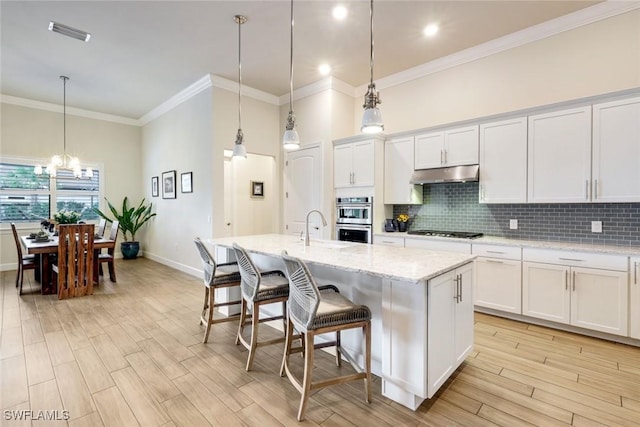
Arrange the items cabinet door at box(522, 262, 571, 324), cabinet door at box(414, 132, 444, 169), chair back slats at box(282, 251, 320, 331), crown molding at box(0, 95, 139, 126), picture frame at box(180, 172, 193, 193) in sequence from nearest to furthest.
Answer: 1. chair back slats at box(282, 251, 320, 331)
2. cabinet door at box(522, 262, 571, 324)
3. cabinet door at box(414, 132, 444, 169)
4. picture frame at box(180, 172, 193, 193)
5. crown molding at box(0, 95, 139, 126)

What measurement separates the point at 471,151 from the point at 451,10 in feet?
5.11

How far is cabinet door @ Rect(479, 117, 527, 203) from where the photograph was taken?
11.4 ft

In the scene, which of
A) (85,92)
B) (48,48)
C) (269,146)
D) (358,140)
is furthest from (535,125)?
(85,92)

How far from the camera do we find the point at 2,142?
583 centimetres

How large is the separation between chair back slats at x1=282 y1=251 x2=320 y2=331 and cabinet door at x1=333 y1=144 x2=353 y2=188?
3.00 meters

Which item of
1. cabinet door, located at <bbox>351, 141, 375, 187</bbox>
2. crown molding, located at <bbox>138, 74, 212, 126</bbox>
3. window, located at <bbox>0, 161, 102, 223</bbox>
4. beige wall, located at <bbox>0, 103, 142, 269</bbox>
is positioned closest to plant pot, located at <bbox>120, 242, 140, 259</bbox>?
window, located at <bbox>0, 161, 102, 223</bbox>

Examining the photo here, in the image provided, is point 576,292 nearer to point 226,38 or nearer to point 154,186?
point 226,38

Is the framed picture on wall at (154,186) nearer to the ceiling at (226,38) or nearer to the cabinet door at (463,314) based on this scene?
the ceiling at (226,38)

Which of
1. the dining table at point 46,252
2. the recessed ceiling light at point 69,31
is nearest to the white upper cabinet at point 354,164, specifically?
the recessed ceiling light at point 69,31

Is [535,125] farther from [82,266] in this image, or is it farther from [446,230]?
[82,266]

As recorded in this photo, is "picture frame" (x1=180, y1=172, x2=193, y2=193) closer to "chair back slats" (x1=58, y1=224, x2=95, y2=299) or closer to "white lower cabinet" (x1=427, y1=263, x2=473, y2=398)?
"chair back slats" (x1=58, y1=224, x2=95, y2=299)

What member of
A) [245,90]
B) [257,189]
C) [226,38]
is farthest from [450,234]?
[245,90]

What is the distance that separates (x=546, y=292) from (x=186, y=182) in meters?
5.56

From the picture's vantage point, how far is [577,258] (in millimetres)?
2986
